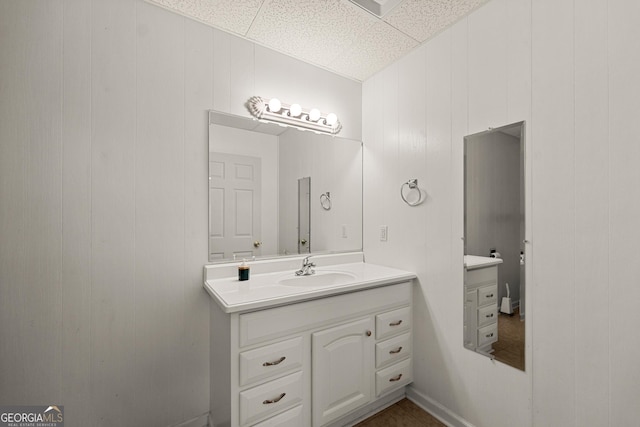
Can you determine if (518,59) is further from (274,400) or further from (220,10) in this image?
(274,400)

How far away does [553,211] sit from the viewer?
1251 mm

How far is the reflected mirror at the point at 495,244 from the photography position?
1.37 metres

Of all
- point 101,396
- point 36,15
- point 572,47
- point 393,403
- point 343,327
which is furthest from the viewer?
point 393,403

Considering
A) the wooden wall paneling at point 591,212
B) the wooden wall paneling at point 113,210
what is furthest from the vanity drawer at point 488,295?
the wooden wall paneling at point 113,210

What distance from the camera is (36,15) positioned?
1.30 metres

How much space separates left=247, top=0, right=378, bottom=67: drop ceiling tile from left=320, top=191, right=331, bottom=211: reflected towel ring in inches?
39.1

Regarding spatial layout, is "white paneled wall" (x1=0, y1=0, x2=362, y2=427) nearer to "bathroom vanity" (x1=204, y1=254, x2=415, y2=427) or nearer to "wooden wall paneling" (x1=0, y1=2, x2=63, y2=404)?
"wooden wall paneling" (x1=0, y1=2, x2=63, y2=404)

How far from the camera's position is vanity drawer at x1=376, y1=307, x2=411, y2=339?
1725 mm

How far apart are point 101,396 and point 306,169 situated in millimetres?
1727

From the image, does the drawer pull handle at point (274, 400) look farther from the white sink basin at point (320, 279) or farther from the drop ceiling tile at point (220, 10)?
the drop ceiling tile at point (220, 10)

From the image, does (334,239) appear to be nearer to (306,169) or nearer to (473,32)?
(306,169)

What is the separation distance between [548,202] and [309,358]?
1352 millimetres

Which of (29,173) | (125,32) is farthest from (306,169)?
(29,173)

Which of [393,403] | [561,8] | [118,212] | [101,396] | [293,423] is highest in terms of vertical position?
[561,8]
